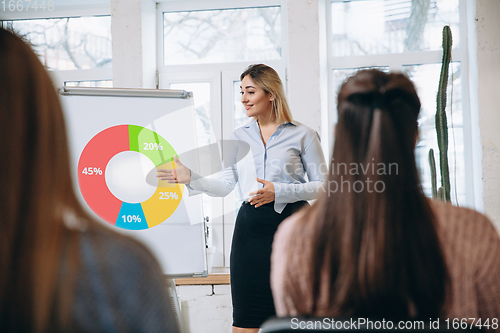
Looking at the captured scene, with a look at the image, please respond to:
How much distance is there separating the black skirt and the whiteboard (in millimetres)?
218

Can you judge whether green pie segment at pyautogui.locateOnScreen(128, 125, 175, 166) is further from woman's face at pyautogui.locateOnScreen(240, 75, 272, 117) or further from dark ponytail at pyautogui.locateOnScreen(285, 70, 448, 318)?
dark ponytail at pyautogui.locateOnScreen(285, 70, 448, 318)

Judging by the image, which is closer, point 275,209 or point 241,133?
point 275,209

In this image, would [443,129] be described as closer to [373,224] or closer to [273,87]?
[273,87]

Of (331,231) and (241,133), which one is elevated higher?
(241,133)

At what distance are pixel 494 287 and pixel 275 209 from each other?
1151 millimetres

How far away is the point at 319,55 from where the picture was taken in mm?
2629

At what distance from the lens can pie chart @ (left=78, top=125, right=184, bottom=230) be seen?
6.22 ft

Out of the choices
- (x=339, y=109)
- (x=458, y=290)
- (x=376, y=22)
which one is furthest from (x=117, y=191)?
(x=376, y=22)

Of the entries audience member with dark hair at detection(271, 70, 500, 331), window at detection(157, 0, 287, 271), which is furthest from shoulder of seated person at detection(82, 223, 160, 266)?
window at detection(157, 0, 287, 271)

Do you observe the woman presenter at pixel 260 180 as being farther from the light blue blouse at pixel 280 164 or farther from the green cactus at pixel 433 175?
the green cactus at pixel 433 175

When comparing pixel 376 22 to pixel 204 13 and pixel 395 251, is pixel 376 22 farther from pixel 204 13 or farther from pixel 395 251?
pixel 395 251

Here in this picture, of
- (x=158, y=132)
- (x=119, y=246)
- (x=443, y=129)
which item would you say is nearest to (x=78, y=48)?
(x=158, y=132)

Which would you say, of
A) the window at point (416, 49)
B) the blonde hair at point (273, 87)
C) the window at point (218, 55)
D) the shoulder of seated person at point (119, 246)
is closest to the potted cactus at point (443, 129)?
the window at point (416, 49)

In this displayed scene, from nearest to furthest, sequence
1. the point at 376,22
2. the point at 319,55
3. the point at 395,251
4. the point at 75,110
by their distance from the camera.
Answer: the point at 395,251
the point at 75,110
the point at 319,55
the point at 376,22
